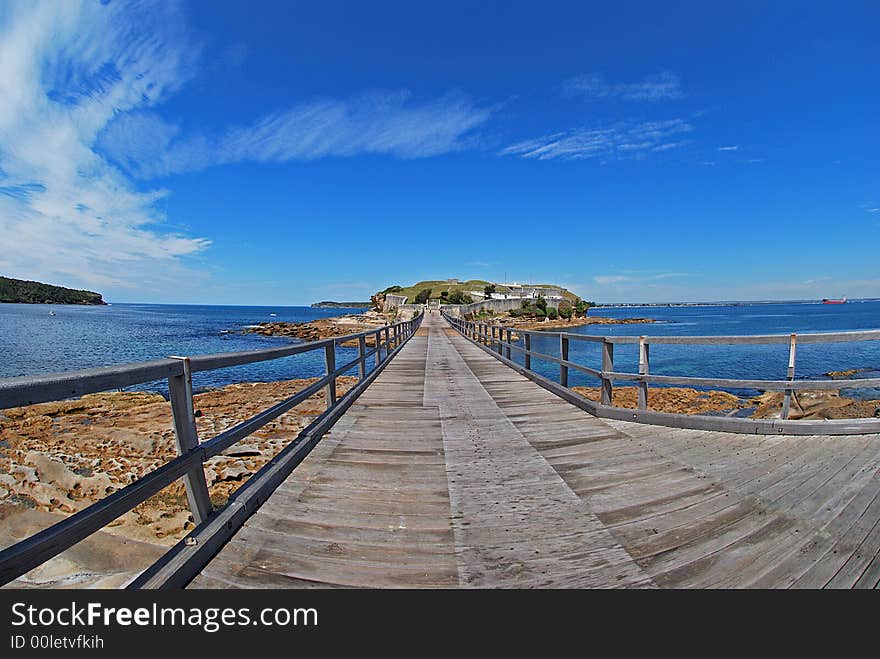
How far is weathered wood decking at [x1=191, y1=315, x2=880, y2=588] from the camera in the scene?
91.7 inches

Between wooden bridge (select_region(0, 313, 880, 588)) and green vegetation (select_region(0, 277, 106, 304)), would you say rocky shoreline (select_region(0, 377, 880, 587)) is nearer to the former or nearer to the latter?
wooden bridge (select_region(0, 313, 880, 588))

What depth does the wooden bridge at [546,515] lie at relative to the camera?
230 centimetres

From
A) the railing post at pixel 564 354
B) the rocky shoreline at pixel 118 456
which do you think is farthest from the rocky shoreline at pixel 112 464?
the railing post at pixel 564 354

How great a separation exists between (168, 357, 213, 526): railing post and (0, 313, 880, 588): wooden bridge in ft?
0.23

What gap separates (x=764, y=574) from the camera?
88.7 inches

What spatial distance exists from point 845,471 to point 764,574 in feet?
7.09

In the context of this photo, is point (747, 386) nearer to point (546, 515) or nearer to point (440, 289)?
point (546, 515)

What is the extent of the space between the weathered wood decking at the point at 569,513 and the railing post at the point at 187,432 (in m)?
0.35

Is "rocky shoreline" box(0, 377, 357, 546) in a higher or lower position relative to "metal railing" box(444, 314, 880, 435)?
lower

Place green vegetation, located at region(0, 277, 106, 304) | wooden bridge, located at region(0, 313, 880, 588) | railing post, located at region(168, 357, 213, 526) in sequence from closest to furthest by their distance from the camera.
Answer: wooden bridge, located at region(0, 313, 880, 588)
railing post, located at region(168, 357, 213, 526)
green vegetation, located at region(0, 277, 106, 304)

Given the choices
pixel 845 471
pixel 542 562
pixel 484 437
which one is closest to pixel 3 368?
pixel 484 437

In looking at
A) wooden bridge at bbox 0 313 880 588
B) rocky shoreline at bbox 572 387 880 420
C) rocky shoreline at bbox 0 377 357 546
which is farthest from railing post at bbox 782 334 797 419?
rocky shoreline at bbox 572 387 880 420

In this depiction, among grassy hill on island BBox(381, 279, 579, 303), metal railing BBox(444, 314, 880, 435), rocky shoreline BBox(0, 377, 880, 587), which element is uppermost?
grassy hill on island BBox(381, 279, 579, 303)
